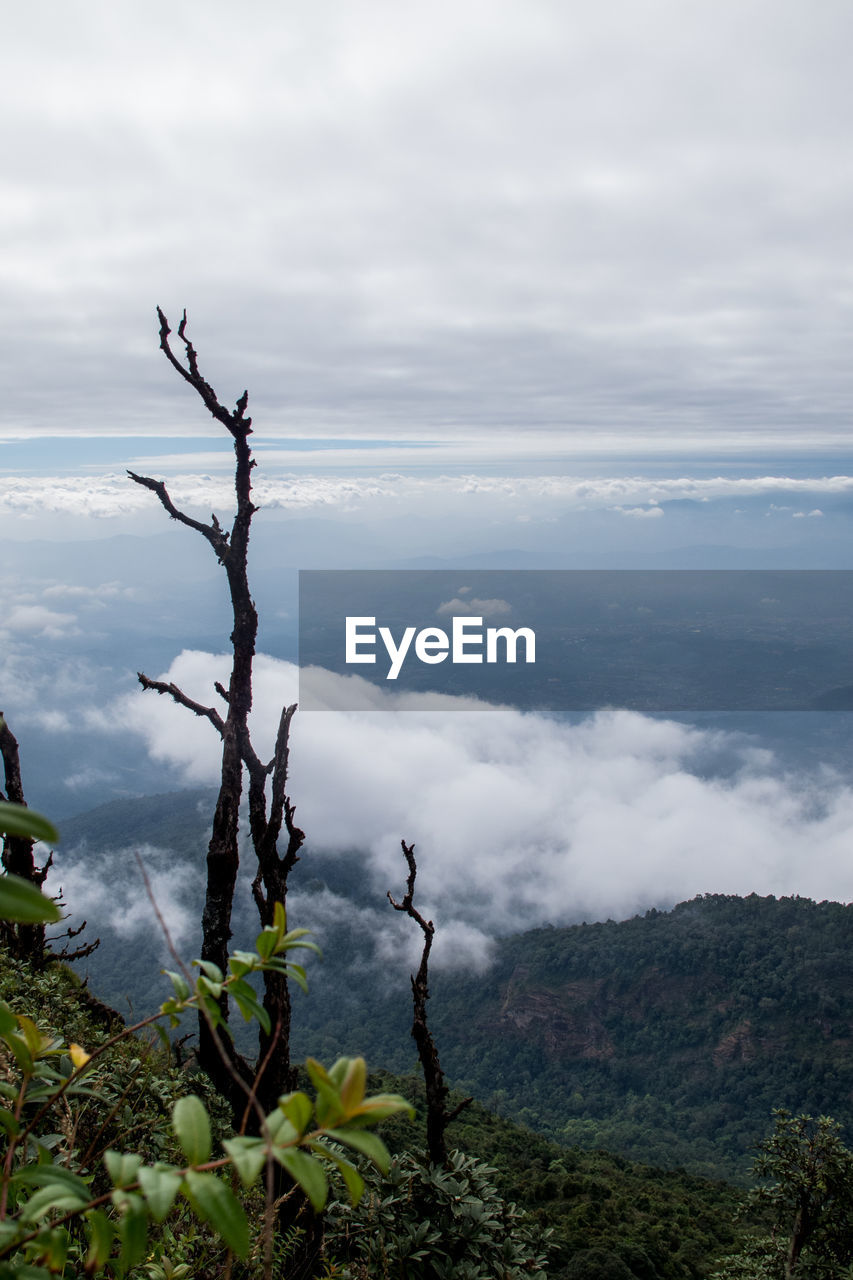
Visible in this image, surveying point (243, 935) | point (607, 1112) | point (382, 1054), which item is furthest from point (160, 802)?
point (607, 1112)

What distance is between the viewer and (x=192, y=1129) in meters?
1.18

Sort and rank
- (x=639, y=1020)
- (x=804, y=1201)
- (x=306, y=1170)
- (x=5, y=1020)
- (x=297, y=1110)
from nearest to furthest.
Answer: (x=306, y=1170), (x=297, y=1110), (x=5, y=1020), (x=804, y=1201), (x=639, y=1020)

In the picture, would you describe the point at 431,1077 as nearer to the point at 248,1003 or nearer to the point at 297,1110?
the point at 248,1003

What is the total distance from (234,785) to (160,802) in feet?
606

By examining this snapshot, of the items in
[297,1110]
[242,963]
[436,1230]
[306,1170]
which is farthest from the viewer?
[436,1230]

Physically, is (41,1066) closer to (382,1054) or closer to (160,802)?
(382,1054)

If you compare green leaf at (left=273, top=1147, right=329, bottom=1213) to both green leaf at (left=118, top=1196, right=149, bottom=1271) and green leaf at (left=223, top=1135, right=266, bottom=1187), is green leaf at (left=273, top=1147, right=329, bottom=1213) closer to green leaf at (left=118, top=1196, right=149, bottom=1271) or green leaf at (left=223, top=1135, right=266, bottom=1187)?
green leaf at (left=223, top=1135, right=266, bottom=1187)

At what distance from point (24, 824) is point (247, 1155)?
602 mm

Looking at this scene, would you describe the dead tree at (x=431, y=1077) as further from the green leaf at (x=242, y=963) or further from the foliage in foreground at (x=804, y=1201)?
the foliage in foreground at (x=804, y=1201)

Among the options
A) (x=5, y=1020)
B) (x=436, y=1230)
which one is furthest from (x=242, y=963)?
(x=436, y=1230)

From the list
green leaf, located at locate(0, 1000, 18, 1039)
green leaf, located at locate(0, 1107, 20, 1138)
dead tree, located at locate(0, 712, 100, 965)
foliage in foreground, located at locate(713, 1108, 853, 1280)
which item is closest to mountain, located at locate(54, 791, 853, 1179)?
foliage in foreground, located at locate(713, 1108, 853, 1280)

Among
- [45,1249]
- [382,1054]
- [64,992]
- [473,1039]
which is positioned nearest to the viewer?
[45,1249]

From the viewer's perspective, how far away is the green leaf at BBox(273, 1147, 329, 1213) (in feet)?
3.31

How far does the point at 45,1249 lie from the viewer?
4.05 feet
